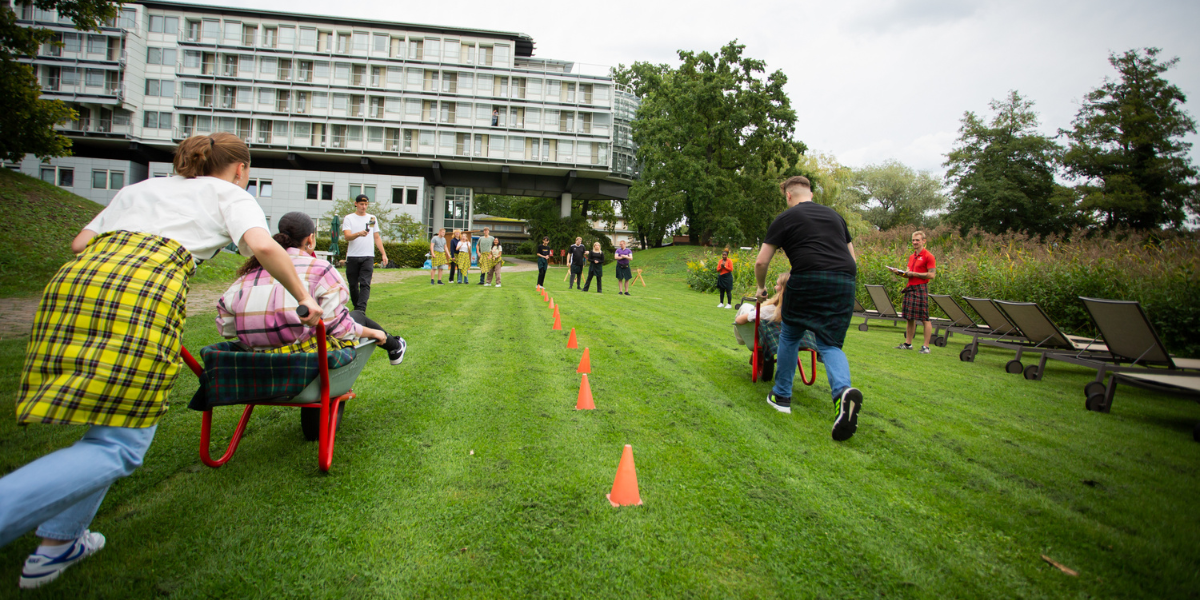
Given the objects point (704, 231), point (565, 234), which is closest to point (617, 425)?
point (704, 231)

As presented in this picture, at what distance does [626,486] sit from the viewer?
2.94 metres

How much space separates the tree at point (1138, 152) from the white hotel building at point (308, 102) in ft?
119

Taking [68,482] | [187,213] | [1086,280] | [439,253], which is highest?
[439,253]

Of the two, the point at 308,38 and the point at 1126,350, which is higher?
the point at 308,38

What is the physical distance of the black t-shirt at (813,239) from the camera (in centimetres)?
446

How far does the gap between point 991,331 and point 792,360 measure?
21.6 feet

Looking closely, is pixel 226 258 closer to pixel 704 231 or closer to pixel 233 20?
pixel 704 231

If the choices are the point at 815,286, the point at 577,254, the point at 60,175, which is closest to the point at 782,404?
the point at 815,286

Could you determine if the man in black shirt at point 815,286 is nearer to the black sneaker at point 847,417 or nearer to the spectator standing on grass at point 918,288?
the black sneaker at point 847,417

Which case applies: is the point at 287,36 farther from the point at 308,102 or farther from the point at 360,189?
the point at 360,189

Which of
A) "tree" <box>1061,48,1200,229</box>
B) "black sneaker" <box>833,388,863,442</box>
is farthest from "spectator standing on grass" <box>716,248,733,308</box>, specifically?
"tree" <box>1061,48,1200,229</box>

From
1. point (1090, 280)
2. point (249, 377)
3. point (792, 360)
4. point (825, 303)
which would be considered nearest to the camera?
point (249, 377)

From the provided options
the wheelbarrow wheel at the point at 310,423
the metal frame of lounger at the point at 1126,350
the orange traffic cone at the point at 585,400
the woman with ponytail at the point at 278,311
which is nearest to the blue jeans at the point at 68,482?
the woman with ponytail at the point at 278,311

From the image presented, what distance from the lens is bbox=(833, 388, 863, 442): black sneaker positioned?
13.0 feet
